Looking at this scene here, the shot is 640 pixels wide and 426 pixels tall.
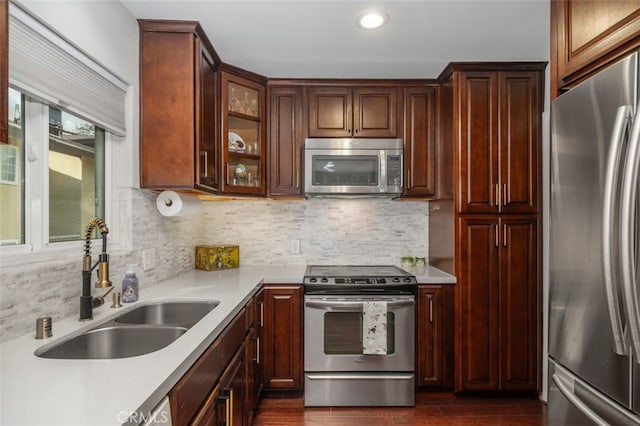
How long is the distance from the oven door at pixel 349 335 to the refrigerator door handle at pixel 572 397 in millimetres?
1269

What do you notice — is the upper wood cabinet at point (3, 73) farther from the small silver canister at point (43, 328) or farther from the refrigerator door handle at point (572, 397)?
the refrigerator door handle at point (572, 397)

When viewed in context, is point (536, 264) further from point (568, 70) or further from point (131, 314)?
point (131, 314)

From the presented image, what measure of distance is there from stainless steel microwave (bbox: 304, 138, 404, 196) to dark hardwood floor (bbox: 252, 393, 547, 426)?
1502mm

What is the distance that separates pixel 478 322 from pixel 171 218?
222 centimetres

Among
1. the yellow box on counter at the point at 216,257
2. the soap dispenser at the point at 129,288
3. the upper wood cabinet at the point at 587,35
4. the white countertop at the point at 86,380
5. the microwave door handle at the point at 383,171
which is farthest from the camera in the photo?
the yellow box on counter at the point at 216,257

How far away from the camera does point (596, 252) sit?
107cm

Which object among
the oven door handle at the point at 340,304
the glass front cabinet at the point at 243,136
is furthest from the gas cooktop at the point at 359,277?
the glass front cabinet at the point at 243,136

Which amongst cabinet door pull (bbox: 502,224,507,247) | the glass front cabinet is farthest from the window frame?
cabinet door pull (bbox: 502,224,507,247)

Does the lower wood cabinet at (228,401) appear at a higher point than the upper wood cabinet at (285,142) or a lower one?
lower

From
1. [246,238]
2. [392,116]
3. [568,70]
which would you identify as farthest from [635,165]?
[246,238]

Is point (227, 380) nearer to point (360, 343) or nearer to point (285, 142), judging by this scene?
point (360, 343)

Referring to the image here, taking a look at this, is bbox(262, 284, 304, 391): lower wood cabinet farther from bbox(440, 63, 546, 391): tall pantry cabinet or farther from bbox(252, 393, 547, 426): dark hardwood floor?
bbox(440, 63, 546, 391): tall pantry cabinet

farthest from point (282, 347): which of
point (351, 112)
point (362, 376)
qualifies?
point (351, 112)

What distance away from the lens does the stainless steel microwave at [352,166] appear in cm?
282
